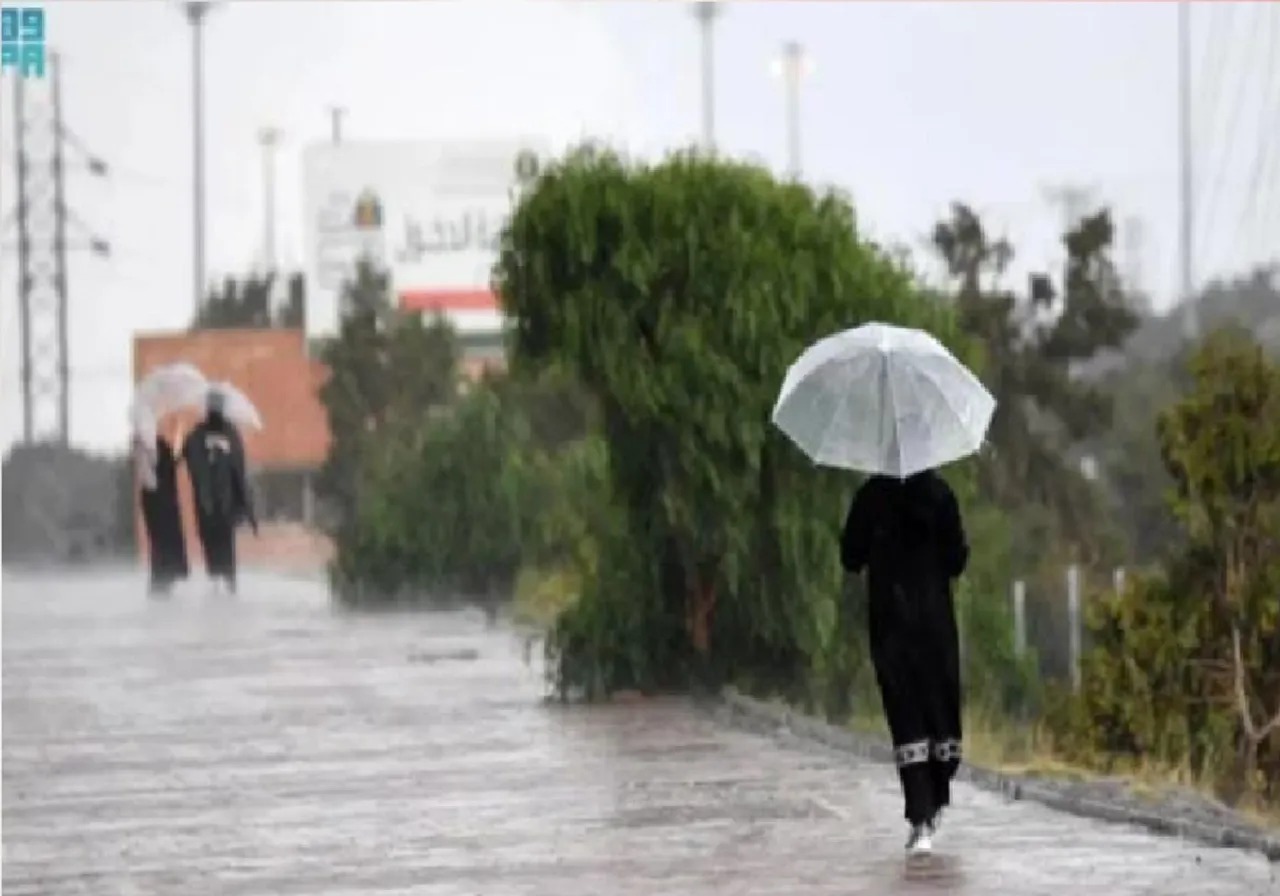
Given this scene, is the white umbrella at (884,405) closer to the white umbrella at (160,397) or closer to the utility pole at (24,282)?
the utility pole at (24,282)

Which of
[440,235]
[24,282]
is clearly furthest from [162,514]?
[440,235]

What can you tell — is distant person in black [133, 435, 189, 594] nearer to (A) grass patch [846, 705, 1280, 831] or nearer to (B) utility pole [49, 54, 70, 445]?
(B) utility pole [49, 54, 70, 445]

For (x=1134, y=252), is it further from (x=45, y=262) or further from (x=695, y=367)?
(x=695, y=367)

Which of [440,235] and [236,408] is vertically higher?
[440,235]

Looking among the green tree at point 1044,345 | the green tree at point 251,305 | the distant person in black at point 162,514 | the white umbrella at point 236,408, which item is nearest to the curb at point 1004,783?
the distant person in black at point 162,514

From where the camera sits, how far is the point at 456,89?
1405 inches

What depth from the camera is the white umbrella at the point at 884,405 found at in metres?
13.5

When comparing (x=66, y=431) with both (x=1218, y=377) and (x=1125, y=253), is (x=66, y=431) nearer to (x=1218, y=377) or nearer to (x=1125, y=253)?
(x=1125, y=253)

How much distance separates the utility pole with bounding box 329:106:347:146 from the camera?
39.5 m

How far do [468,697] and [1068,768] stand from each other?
16.0ft

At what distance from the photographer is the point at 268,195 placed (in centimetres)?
4703

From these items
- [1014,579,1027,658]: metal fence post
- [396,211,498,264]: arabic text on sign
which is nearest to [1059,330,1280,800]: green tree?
[1014,579,1027,658]: metal fence post

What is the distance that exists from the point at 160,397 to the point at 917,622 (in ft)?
89.2

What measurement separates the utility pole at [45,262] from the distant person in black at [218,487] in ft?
6.22
